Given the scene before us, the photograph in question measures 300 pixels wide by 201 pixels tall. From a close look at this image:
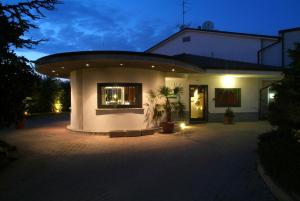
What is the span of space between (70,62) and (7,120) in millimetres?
4939

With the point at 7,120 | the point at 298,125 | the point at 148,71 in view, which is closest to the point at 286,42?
the point at 148,71

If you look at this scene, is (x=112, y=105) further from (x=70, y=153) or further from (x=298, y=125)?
(x=298, y=125)

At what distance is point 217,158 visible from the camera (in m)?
8.03

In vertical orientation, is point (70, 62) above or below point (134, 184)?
above

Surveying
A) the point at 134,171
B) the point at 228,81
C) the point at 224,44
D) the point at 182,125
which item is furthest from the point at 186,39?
the point at 134,171

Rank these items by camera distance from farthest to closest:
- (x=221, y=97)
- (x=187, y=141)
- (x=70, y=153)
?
1. (x=221, y=97)
2. (x=187, y=141)
3. (x=70, y=153)

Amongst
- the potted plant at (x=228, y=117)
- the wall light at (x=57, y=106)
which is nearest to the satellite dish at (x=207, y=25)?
the potted plant at (x=228, y=117)

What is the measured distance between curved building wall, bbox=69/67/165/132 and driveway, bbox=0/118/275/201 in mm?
1500

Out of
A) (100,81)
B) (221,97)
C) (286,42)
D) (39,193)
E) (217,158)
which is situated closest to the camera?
(39,193)

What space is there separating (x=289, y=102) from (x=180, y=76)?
9.20 m

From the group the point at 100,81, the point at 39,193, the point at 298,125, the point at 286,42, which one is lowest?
the point at 39,193

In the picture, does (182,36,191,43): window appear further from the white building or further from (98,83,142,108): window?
(98,83,142,108): window

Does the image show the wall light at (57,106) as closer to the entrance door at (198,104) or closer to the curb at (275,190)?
the entrance door at (198,104)

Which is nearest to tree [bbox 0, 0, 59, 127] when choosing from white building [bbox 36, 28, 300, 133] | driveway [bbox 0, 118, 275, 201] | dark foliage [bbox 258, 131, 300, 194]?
driveway [bbox 0, 118, 275, 201]
